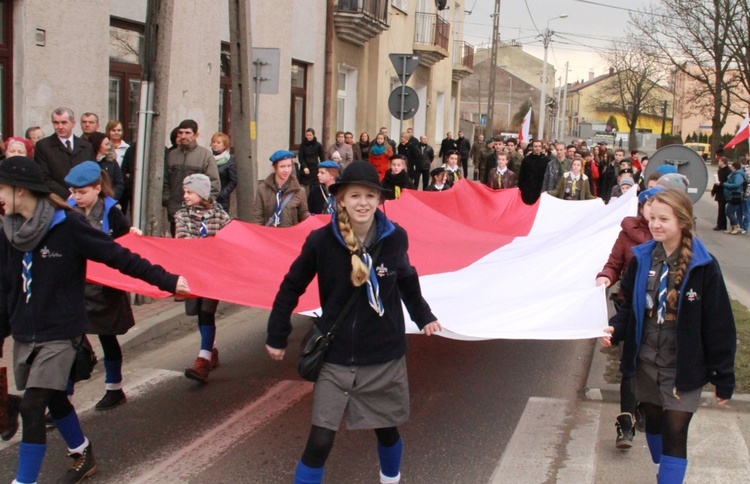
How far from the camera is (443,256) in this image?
8125mm

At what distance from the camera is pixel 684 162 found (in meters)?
10.8

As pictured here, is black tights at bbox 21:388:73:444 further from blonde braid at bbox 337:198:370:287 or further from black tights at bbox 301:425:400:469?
blonde braid at bbox 337:198:370:287

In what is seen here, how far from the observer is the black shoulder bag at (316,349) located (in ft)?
13.3

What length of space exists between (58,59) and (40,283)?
7472mm

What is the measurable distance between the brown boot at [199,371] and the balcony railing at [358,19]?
16524mm

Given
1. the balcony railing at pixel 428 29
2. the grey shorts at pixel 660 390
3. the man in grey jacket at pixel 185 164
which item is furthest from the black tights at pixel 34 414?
the balcony railing at pixel 428 29

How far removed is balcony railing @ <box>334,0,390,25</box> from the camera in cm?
2191

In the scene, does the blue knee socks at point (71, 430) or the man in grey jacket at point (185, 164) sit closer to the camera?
the blue knee socks at point (71, 430)

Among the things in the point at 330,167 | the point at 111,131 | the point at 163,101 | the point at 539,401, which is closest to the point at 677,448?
the point at 539,401

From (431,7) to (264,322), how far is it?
26301 mm

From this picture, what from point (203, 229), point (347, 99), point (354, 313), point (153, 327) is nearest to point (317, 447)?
point (354, 313)

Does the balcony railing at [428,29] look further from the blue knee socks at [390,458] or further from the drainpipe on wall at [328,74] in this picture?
the blue knee socks at [390,458]

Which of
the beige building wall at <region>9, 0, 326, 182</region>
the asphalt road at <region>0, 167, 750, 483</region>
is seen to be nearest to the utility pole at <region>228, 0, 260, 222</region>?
the beige building wall at <region>9, 0, 326, 182</region>

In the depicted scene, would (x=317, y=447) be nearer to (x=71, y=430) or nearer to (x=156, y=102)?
(x=71, y=430)
